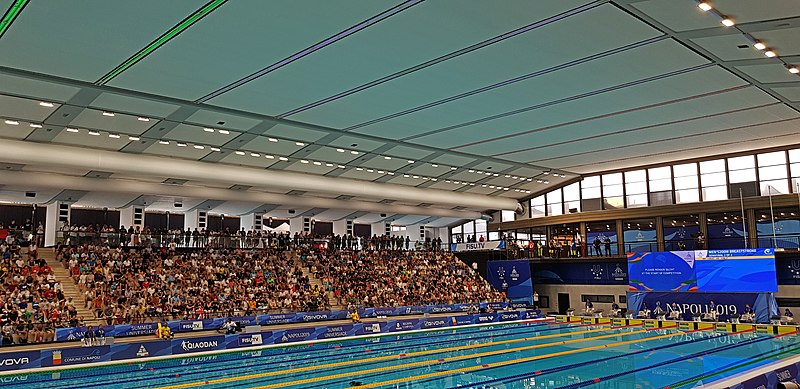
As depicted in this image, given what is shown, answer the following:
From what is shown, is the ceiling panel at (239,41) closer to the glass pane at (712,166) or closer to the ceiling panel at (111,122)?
the ceiling panel at (111,122)

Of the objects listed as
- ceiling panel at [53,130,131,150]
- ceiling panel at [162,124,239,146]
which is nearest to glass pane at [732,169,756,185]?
ceiling panel at [162,124,239,146]

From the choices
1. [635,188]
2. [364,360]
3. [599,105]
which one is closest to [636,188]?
[635,188]

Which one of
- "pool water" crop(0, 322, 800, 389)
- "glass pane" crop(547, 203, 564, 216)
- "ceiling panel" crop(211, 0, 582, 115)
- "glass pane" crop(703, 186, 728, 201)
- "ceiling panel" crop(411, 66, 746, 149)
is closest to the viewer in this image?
"ceiling panel" crop(211, 0, 582, 115)

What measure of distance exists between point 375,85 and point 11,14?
302 inches

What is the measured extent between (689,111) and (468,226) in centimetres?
2217

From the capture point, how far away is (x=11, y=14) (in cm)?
1041

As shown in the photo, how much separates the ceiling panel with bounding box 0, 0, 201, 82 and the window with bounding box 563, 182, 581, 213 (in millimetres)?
24942

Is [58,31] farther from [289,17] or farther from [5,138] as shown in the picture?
[5,138]

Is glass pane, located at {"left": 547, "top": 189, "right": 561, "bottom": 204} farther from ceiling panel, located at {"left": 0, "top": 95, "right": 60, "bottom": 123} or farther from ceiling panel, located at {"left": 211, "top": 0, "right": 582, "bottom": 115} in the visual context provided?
ceiling panel, located at {"left": 0, "top": 95, "right": 60, "bottom": 123}

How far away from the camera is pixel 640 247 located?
98.5 feet

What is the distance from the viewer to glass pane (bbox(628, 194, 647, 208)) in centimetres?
2966

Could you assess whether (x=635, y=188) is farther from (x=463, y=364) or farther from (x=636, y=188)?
(x=463, y=364)

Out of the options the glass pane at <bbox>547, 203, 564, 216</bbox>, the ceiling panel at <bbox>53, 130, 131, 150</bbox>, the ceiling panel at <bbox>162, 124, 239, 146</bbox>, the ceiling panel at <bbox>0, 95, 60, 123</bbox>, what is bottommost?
the glass pane at <bbox>547, 203, 564, 216</bbox>

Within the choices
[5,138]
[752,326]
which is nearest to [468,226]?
[752,326]
